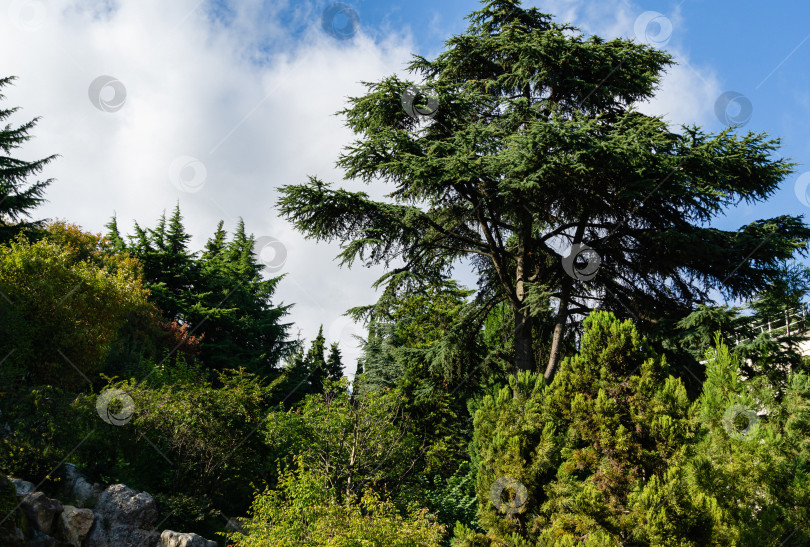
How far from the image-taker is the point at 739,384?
8789mm

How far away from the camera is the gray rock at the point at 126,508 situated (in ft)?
36.8

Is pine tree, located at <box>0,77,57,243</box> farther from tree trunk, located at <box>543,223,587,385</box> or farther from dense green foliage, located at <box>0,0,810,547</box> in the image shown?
tree trunk, located at <box>543,223,587,385</box>

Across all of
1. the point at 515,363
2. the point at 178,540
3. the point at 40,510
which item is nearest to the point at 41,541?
the point at 40,510

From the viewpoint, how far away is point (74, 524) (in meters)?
10.6

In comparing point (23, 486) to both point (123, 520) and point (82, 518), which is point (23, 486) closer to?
point (82, 518)

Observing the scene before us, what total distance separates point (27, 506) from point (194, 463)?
3.77m

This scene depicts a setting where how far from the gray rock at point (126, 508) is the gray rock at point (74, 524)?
1.12ft

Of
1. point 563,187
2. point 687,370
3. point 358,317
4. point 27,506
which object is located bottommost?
point 27,506

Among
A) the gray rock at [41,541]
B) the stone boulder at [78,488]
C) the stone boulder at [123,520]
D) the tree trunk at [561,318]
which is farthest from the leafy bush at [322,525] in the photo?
the tree trunk at [561,318]

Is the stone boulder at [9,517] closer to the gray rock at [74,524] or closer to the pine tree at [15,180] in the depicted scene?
the gray rock at [74,524]

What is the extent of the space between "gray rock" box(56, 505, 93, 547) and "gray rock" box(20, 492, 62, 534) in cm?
17

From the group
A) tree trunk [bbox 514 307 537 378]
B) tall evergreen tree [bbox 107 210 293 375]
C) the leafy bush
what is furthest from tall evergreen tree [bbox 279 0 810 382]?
tall evergreen tree [bbox 107 210 293 375]

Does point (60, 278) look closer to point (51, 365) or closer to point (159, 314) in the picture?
point (51, 365)

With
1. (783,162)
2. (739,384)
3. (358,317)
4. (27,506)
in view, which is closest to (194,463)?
(27,506)
